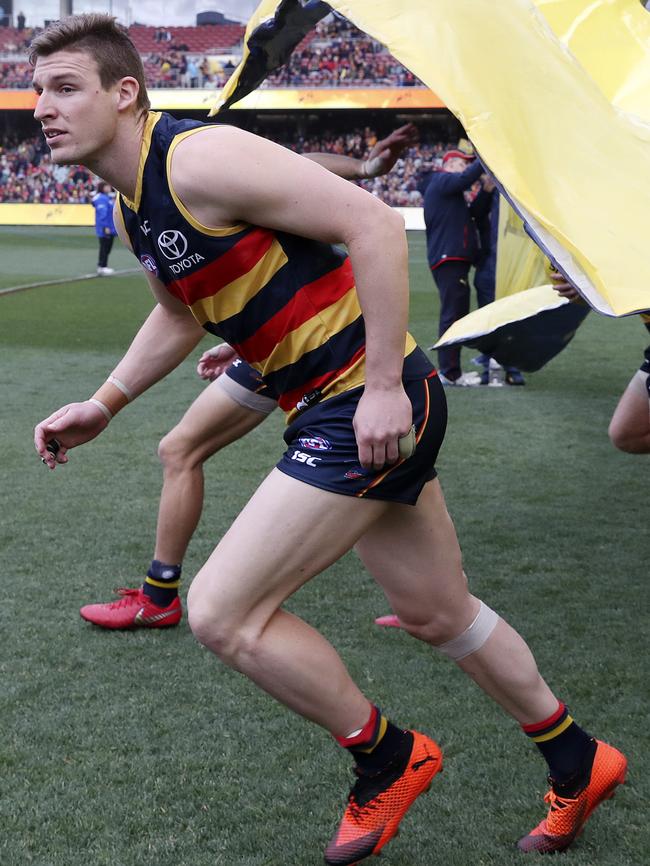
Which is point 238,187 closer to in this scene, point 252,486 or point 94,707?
point 94,707

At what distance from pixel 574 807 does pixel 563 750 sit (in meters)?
0.13

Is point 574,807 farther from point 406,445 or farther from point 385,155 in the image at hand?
point 385,155

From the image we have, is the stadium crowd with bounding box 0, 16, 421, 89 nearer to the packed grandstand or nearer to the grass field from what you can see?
the packed grandstand

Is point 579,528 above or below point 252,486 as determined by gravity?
above

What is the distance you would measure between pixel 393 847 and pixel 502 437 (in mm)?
5033

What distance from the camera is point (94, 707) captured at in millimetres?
3270

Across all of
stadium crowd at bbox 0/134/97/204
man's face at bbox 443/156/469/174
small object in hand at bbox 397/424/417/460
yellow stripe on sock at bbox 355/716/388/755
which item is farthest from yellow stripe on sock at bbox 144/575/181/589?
stadium crowd at bbox 0/134/97/204

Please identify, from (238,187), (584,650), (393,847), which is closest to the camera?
(238,187)

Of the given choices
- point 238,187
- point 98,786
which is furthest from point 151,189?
point 98,786

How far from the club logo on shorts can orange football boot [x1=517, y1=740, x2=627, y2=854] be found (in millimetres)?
1053

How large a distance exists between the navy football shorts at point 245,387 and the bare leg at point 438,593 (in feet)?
4.08

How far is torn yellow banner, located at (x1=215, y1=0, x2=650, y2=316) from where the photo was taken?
2.98m

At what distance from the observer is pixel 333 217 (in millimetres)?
2170

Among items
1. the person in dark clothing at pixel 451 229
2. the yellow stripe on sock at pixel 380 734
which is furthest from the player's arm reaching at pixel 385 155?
the person in dark clothing at pixel 451 229
